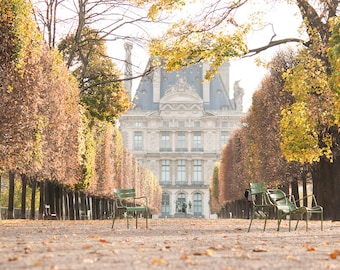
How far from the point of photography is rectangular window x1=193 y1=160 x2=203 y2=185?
10600 cm

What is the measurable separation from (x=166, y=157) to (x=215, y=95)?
40.6 feet

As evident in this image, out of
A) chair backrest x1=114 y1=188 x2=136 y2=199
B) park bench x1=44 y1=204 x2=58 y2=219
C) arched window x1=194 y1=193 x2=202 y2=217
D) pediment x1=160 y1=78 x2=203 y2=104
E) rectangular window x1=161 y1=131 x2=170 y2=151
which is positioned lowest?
park bench x1=44 y1=204 x2=58 y2=219

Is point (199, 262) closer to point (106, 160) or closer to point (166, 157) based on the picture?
point (106, 160)

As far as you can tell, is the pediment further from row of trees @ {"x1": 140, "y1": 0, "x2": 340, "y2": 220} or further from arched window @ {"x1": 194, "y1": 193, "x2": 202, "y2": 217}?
row of trees @ {"x1": 140, "y1": 0, "x2": 340, "y2": 220}

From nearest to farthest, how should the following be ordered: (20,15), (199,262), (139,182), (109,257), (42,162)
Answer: (199,262), (109,257), (20,15), (42,162), (139,182)

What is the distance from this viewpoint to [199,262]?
694 centimetres

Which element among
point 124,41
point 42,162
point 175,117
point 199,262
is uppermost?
point 175,117

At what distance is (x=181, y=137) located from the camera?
106m

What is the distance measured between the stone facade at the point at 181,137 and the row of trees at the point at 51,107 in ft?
221

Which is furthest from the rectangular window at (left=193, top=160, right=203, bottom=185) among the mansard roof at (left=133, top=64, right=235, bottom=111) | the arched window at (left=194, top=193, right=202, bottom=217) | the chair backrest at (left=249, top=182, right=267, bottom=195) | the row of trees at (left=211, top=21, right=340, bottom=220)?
the chair backrest at (left=249, top=182, right=267, bottom=195)

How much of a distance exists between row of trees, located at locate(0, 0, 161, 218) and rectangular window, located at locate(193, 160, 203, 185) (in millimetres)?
69646

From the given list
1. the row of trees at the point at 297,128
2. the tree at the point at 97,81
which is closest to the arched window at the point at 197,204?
the row of trees at the point at 297,128

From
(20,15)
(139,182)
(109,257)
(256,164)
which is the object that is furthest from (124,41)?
(139,182)

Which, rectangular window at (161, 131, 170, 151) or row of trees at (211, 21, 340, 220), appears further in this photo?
rectangular window at (161, 131, 170, 151)
